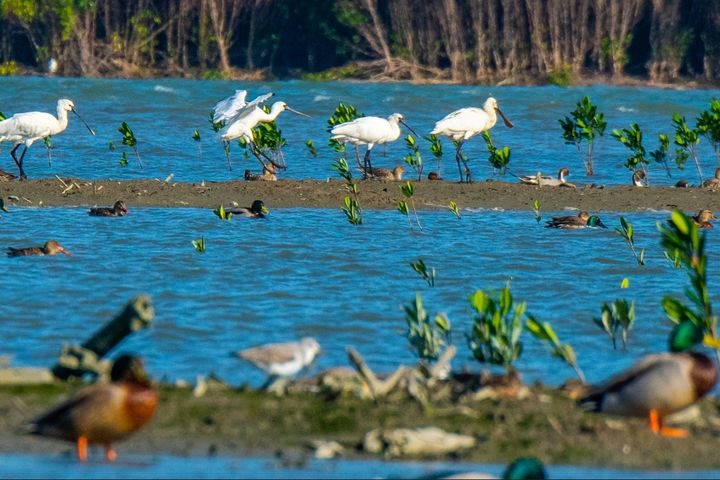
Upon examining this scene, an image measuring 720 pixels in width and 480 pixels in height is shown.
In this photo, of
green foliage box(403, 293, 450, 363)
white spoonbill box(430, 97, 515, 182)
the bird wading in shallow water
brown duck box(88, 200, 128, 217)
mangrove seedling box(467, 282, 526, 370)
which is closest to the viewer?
the bird wading in shallow water

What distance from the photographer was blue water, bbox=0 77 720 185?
23328 mm

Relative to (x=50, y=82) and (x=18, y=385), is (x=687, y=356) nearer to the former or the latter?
(x=18, y=385)

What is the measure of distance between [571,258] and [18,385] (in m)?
7.89

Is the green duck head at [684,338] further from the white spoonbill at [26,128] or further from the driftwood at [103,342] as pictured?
the white spoonbill at [26,128]

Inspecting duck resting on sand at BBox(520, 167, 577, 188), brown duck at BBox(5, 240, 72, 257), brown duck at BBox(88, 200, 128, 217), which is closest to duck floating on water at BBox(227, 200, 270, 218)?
brown duck at BBox(88, 200, 128, 217)

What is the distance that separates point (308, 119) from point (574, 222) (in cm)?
1820

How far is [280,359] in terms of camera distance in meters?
7.75

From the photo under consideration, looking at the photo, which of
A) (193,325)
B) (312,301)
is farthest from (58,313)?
(312,301)

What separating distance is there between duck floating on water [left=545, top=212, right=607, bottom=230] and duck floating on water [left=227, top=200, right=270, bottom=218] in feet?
10.5

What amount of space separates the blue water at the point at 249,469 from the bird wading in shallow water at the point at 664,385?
0.33 metres

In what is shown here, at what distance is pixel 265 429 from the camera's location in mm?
7043

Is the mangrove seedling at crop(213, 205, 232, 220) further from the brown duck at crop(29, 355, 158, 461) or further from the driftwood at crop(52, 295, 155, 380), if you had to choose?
the brown duck at crop(29, 355, 158, 461)

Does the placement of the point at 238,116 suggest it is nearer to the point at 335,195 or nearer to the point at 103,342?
the point at 335,195

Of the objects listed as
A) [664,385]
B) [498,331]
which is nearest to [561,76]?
[498,331]
